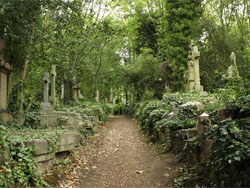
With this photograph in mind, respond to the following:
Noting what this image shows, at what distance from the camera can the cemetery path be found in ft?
17.4

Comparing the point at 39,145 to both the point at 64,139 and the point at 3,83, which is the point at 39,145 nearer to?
the point at 64,139

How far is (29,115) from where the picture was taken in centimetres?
813

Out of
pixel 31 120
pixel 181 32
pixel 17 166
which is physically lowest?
pixel 17 166

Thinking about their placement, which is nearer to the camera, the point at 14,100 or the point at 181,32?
the point at 14,100

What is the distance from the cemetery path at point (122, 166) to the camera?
530cm

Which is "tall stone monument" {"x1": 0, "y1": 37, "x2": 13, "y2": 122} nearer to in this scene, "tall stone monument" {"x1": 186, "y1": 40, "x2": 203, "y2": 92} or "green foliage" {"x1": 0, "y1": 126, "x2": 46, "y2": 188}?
"green foliage" {"x1": 0, "y1": 126, "x2": 46, "y2": 188}

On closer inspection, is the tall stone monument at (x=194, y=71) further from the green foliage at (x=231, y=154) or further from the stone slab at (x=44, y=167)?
the green foliage at (x=231, y=154)

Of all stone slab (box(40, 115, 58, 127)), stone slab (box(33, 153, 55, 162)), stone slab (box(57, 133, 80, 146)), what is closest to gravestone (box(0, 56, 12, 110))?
stone slab (box(40, 115, 58, 127))

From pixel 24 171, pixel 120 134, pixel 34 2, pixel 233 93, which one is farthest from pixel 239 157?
pixel 120 134

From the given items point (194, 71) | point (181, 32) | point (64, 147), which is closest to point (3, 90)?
point (64, 147)

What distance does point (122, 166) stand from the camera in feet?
22.0

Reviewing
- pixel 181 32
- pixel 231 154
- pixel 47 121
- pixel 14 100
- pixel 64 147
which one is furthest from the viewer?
pixel 181 32

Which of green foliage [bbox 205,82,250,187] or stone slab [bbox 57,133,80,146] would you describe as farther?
stone slab [bbox 57,133,80,146]

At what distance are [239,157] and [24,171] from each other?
11.0 feet
